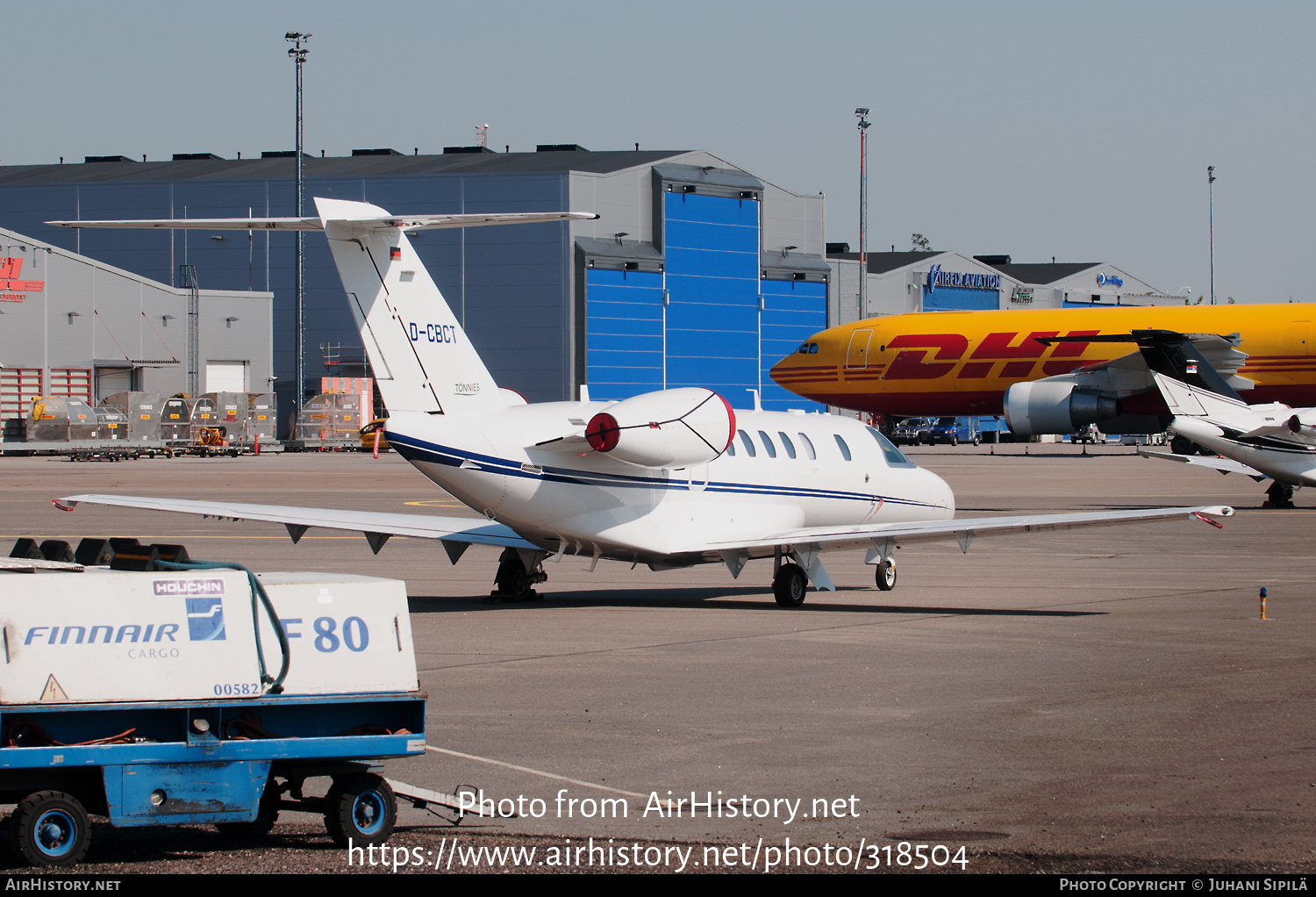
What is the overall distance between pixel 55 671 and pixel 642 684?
233 inches

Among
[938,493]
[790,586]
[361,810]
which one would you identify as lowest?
[790,586]

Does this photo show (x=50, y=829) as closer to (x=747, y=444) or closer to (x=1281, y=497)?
(x=747, y=444)

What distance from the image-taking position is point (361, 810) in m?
7.15

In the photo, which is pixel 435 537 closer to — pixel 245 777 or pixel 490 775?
pixel 490 775

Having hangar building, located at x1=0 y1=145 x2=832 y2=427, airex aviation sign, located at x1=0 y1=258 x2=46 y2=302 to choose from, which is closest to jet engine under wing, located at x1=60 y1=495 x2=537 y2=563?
airex aviation sign, located at x1=0 y1=258 x2=46 y2=302

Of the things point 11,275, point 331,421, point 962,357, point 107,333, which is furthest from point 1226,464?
point 11,275

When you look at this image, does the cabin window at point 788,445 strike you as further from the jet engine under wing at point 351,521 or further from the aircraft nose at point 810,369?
the aircraft nose at point 810,369

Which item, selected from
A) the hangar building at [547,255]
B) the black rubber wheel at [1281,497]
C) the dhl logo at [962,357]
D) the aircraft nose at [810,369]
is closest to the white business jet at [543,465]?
the black rubber wheel at [1281,497]

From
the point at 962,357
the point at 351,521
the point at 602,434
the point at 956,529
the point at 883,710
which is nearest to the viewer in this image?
the point at 883,710

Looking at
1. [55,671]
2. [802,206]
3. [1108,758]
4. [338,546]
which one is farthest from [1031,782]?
[802,206]

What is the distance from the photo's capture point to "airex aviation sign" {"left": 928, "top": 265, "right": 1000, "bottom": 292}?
11431 centimetres

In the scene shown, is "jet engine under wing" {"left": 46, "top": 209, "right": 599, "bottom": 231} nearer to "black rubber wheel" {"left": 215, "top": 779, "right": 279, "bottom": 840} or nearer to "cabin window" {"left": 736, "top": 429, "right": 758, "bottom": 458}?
"cabin window" {"left": 736, "top": 429, "right": 758, "bottom": 458}

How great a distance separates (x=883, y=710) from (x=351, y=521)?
8.70 meters

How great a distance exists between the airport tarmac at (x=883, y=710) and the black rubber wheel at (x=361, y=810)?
175 mm
